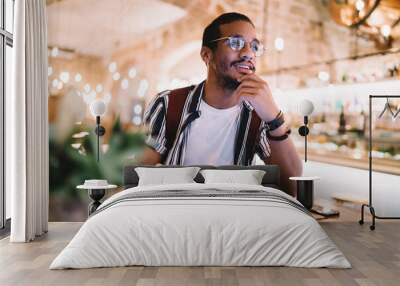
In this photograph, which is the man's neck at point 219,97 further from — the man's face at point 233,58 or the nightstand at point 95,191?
the nightstand at point 95,191

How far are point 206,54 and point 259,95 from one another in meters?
0.87

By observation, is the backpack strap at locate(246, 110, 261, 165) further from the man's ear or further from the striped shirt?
the man's ear

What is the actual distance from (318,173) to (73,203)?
3216 mm

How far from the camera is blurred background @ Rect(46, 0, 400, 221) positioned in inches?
291

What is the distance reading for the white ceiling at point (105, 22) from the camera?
7.44 metres

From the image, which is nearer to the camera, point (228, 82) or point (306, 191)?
point (306, 191)

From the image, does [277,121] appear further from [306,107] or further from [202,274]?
[202,274]

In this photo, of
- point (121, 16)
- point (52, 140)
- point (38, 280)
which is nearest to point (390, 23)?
point (121, 16)

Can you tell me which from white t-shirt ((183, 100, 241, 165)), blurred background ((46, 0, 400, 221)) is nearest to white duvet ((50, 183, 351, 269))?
white t-shirt ((183, 100, 241, 165))

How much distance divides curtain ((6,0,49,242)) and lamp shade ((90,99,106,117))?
0.96 metres

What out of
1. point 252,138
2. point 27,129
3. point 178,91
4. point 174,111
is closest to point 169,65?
point 178,91

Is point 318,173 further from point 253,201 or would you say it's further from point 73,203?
point 73,203

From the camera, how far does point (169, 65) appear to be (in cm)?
745

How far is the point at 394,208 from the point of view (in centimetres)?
741
